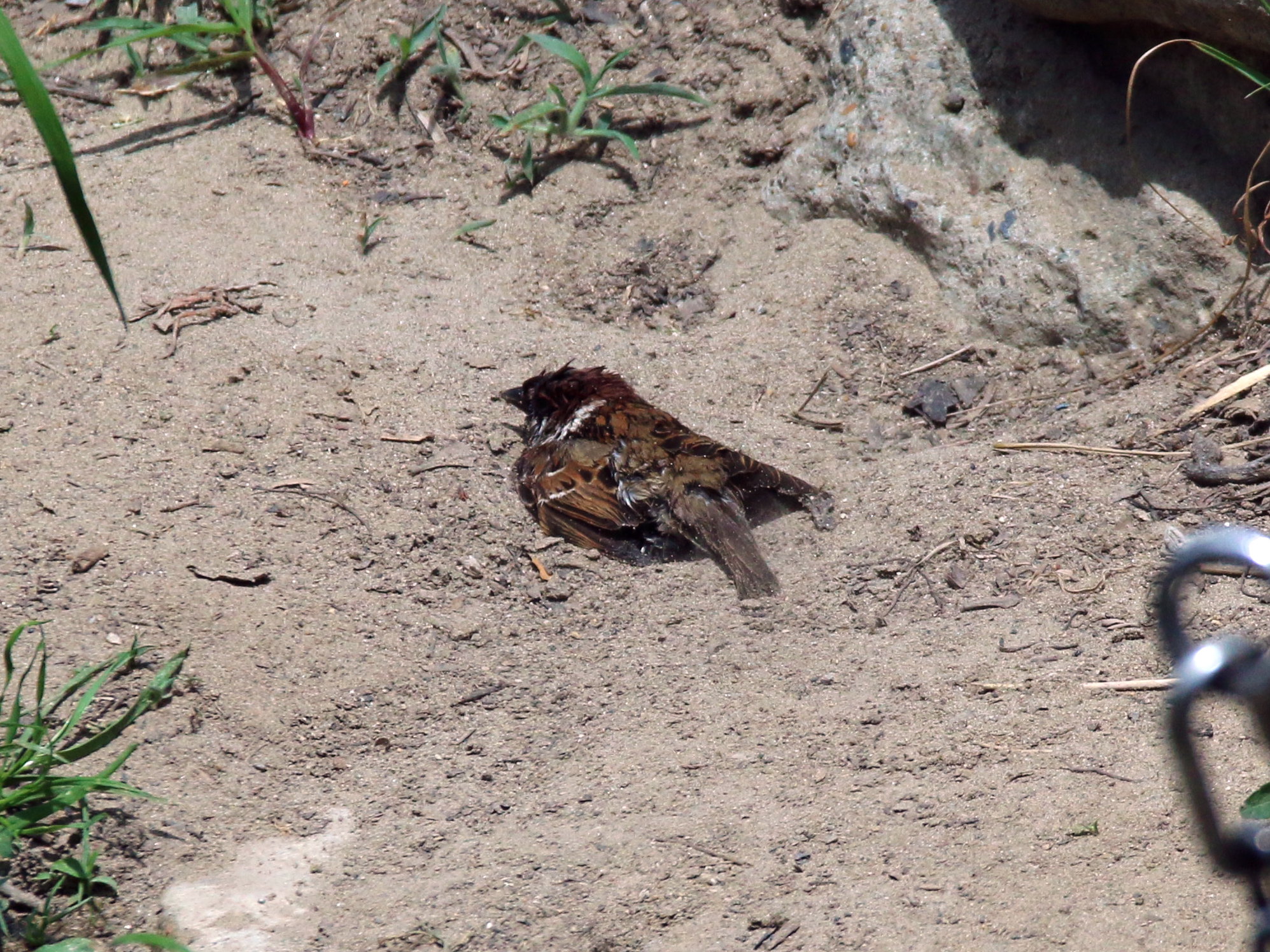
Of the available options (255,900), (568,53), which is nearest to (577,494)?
(255,900)

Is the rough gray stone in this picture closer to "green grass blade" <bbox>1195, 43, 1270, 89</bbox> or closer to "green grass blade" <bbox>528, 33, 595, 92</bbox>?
"green grass blade" <bbox>1195, 43, 1270, 89</bbox>

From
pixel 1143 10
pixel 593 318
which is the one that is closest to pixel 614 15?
pixel 593 318

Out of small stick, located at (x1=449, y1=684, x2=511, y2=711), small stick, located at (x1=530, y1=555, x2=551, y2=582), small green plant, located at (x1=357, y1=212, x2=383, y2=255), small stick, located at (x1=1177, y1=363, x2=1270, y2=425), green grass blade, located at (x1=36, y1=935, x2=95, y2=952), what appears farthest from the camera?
small green plant, located at (x1=357, y1=212, x2=383, y2=255)

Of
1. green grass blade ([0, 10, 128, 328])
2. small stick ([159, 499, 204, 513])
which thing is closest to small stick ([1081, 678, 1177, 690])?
green grass blade ([0, 10, 128, 328])

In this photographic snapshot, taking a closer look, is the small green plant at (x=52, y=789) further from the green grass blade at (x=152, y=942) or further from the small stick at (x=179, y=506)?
the small stick at (x=179, y=506)

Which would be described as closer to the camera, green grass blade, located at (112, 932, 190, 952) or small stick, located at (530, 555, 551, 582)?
green grass blade, located at (112, 932, 190, 952)

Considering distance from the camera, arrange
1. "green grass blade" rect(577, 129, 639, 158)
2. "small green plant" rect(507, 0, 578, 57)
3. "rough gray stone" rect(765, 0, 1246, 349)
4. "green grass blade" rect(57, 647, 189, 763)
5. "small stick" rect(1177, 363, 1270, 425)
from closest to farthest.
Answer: "green grass blade" rect(57, 647, 189, 763), "small stick" rect(1177, 363, 1270, 425), "rough gray stone" rect(765, 0, 1246, 349), "green grass blade" rect(577, 129, 639, 158), "small green plant" rect(507, 0, 578, 57)

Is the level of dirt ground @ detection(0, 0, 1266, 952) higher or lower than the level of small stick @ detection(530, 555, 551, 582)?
higher

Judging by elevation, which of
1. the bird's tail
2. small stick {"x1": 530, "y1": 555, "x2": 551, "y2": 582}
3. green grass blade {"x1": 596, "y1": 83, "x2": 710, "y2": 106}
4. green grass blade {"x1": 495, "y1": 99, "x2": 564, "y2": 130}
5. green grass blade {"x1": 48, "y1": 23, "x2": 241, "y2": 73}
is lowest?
small stick {"x1": 530, "y1": 555, "x2": 551, "y2": 582}

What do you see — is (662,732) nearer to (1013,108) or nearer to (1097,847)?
(1097,847)
